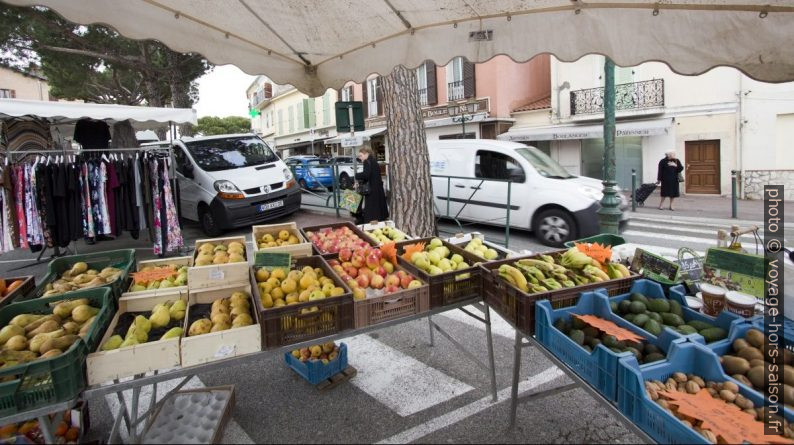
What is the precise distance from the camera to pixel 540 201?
7988 millimetres

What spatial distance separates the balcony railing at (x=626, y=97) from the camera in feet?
51.8

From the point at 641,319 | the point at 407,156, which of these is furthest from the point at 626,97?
the point at 641,319

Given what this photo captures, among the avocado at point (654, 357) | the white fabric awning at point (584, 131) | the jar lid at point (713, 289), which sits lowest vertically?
the avocado at point (654, 357)

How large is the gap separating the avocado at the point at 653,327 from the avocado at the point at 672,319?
83 millimetres

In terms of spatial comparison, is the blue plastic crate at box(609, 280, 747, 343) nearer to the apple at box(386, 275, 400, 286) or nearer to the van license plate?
the apple at box(386, 275, 400, 286)

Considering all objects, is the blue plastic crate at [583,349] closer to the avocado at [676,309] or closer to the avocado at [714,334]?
the avocado at [714,334]

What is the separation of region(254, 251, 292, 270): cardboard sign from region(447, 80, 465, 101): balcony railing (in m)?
19.6

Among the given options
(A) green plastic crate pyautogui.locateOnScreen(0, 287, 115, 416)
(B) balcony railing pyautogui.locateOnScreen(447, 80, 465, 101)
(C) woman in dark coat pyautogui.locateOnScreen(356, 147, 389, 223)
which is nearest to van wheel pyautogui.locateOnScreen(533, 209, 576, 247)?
(C) woman in dark coat pyautogui.locateOnScreen(356, 147, 389, 223)

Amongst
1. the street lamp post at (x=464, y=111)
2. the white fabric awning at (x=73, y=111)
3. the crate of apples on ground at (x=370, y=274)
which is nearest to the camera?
the crate of apples on ground at (x=370, y=274)

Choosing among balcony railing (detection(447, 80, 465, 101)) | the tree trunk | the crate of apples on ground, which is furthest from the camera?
balcony railing (detection(447, 80, 465, 101))

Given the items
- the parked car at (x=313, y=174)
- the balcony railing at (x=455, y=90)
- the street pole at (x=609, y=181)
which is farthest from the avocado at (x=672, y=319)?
the balcony railing at (x=455, y=90)

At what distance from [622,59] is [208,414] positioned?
323 cm

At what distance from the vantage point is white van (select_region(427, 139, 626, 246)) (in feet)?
25.1

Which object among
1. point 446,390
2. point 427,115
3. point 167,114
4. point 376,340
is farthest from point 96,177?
point 427,115
